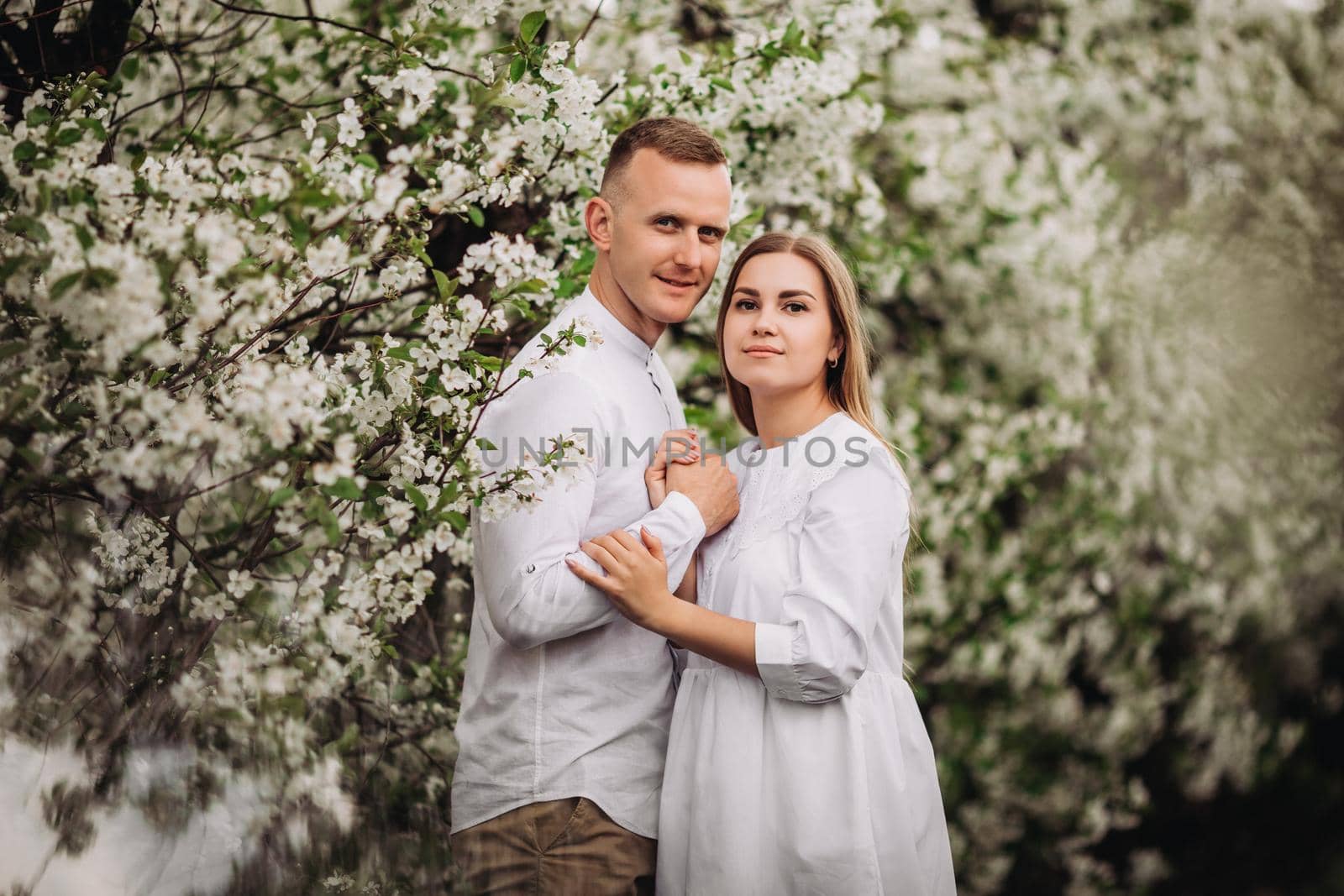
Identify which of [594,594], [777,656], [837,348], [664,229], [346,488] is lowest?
[777,656]

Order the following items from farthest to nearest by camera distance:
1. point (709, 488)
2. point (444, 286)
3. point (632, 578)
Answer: point (709, 488) → point (632, 578) → point (444, 286)

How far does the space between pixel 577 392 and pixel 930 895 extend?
4.25 ft

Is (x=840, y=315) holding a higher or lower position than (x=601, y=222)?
lower

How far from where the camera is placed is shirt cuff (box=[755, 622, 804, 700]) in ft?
7.06

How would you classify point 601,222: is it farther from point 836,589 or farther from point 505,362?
point 836,589

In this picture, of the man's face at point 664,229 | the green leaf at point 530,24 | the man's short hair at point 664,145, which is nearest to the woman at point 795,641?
the man's face at point 664,229

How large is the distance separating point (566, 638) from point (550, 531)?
266mm

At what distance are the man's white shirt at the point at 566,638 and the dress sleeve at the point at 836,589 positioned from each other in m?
0.25

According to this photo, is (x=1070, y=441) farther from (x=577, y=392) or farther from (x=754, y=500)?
(x=577, y=392)

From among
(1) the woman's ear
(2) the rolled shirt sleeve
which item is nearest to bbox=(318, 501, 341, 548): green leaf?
(2) the rolled shirt sleeve

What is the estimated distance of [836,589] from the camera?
2191mm

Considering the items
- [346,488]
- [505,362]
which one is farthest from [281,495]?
[505,362]

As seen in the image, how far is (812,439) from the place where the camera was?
2443 mm

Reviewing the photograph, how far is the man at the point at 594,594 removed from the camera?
2141 millimetres
